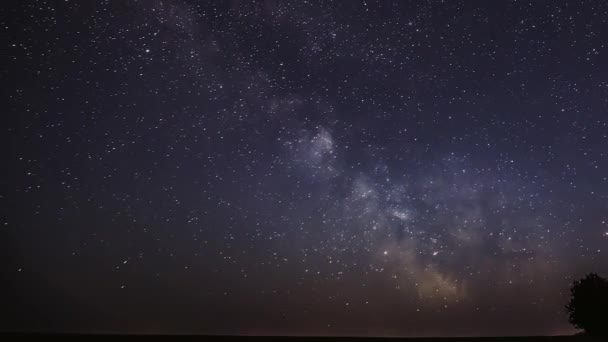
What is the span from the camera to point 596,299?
30.8 meters

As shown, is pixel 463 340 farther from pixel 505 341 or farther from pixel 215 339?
pixel 215 339

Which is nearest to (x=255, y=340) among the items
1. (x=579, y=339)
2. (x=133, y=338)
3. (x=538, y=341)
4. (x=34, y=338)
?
(x=133, y=338)

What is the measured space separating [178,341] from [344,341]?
13.0m

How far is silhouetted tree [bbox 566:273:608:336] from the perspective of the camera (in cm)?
3016

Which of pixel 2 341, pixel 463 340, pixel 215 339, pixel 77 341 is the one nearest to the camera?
pixel 2 341

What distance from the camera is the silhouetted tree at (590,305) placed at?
3016 centimetres

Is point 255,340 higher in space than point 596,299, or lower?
lower

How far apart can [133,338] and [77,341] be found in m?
3.36

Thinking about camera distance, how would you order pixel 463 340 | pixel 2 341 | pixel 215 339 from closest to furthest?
pixel 2 341
pixel 215 339
pixel 463 340

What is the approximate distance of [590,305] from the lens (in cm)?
3091

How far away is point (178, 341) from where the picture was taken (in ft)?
88.4

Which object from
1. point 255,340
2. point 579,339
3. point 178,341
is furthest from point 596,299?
point 178,341

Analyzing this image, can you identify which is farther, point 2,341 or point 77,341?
point 77,341

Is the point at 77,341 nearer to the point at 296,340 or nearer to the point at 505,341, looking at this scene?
the point at 296,340
